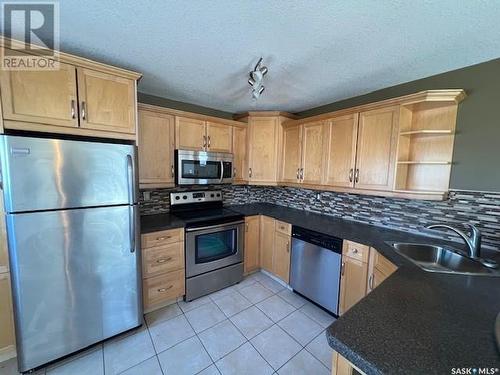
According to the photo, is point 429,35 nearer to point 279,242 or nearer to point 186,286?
point 279,242

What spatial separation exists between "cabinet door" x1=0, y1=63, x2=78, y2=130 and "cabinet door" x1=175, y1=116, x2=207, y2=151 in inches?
40.0

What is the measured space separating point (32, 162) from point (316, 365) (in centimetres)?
253

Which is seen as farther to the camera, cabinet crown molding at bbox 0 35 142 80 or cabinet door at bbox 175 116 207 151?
cabinet door at bbox 175 116 207 151

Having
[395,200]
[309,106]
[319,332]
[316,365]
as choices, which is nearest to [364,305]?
[316,365]

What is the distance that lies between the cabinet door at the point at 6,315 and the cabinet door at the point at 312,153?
2.91 meters

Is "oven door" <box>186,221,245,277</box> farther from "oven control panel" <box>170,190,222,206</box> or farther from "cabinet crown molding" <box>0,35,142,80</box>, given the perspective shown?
"cabinet crown molding" <box>0,35,142,80</box>

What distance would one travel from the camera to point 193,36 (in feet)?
4.48

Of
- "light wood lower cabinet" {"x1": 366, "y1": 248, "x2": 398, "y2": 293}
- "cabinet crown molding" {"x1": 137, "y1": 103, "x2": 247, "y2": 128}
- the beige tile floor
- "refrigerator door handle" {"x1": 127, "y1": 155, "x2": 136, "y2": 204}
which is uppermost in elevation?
"cabinet crown molding" {"x1": 137, "y1": 103, "x2": 247, "y2": 128}

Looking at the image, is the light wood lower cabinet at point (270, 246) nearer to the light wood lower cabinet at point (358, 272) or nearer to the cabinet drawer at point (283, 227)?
the cabinet drawer at point (283, 227)

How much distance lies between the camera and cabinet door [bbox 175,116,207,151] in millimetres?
2443

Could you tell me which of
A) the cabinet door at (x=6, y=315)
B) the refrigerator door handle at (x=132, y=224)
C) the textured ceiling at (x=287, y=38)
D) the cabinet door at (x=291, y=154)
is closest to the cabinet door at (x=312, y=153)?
the cabinet door at (x=291, y=154)

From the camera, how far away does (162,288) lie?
2.15m
